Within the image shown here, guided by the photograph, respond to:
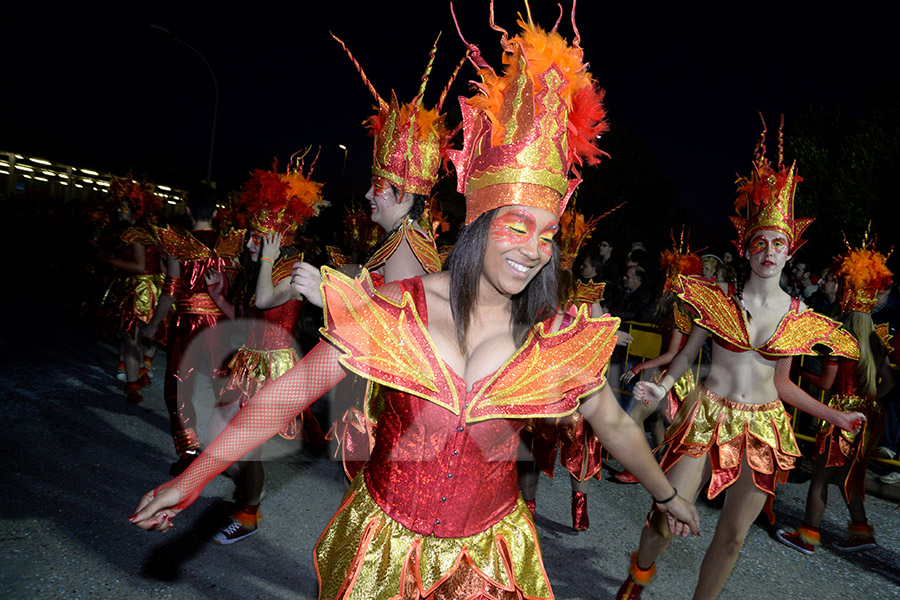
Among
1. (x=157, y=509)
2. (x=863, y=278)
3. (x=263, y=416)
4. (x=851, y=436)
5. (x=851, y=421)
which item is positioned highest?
(x=863, y=278)

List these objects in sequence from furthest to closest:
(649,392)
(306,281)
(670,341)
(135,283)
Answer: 1. (135,283)
2. (670,341)
3. (649,392)
4. (306,281)

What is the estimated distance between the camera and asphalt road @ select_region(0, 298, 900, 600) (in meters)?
3.52

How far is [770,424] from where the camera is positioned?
3.48m

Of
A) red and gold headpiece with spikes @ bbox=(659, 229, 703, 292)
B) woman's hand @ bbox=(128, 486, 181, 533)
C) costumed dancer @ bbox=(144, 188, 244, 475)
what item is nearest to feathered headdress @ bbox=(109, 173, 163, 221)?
costumed dancer @ bbox=(144, 188, 244, 475)

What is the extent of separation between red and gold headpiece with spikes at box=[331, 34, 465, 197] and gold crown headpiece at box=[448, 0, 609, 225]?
160 centimetres

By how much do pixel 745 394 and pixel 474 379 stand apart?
2407mm

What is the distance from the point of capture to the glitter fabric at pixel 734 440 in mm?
3355

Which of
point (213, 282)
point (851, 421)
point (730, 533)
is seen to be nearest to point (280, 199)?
point (213, 282)

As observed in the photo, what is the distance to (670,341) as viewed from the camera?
6070mm

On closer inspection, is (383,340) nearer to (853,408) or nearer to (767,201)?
(767,201)

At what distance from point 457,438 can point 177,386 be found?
3750 mm

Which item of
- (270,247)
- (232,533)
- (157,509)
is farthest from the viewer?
(232,533)

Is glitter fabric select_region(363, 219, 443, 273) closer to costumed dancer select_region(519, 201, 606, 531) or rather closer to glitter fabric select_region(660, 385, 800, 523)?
costumed dancer select_region(519, 201, 606, 531)

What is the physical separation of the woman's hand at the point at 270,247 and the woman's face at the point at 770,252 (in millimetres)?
3015
